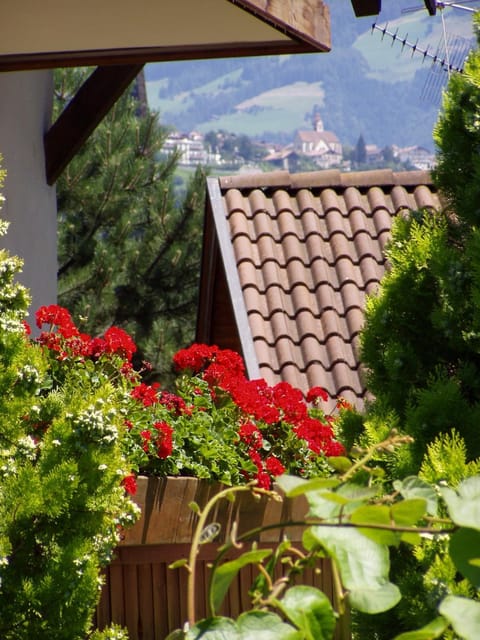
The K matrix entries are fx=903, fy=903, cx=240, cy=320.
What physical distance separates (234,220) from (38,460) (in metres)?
4.65

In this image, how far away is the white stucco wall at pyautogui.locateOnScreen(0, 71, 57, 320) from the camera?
5.20 m

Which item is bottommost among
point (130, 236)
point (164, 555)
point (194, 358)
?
point (164, 555)

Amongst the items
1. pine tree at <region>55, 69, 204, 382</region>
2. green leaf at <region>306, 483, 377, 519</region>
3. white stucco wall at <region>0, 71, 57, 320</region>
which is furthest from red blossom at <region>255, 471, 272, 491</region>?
pine tree at <region>55, 69, 204, 382</region>

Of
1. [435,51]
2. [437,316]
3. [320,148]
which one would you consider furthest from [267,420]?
[320,148]

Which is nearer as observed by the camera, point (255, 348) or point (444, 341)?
point (444, 341)

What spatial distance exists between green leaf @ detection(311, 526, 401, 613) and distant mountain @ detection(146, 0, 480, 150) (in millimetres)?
101511

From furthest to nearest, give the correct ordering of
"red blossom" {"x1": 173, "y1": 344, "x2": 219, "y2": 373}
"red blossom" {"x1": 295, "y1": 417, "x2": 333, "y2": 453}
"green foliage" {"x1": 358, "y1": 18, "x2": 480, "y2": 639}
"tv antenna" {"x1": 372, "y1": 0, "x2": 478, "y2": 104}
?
"tv antenna" {"x1": 372, "y1": 0, "x2": 478, "y2": 104}, "red blossom" {"x1": 173, "y1": 344, "x2": 219, "y2": 373}, "red blossom" {"x1": 295, "y1": 417, "x2": 333, "y2": 453}, "green foliage" {"x1": 358, "y1": 18, "x2": 480, "y2": 639}

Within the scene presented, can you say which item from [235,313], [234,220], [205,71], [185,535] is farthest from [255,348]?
[205,71]

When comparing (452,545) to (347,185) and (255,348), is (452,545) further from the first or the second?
(347,185)

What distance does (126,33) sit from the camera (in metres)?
3.69

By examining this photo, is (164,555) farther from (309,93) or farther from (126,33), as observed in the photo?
Result: (309,93)

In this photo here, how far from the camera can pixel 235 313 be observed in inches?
246

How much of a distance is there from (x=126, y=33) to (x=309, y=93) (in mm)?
127292

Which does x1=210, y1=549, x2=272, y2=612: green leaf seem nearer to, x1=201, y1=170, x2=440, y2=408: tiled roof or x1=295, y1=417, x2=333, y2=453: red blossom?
x1=295, y1=417, x2=333, y2=453: red blossom
